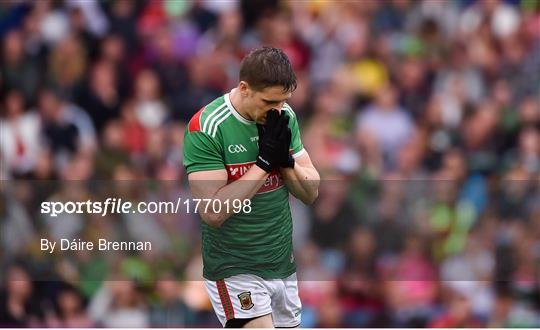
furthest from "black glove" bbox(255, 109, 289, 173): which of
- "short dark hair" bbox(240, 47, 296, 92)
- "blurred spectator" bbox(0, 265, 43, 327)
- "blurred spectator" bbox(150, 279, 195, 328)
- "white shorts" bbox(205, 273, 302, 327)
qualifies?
"blurred spectator" bbox(0, 265, 43, 327)

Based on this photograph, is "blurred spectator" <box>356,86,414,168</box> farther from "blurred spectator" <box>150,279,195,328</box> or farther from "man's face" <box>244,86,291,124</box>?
"man's face" <box>244,86,291,124</box>

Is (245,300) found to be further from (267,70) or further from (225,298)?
(267,70)

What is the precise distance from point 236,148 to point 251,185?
251 millimetres

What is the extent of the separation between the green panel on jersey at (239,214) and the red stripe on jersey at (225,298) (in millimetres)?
40

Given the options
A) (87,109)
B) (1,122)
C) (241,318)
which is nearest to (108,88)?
(87,109)

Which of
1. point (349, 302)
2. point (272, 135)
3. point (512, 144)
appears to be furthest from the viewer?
point (512, 144)

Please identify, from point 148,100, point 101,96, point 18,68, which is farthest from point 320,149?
point 18,68

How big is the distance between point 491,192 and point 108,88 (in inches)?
156

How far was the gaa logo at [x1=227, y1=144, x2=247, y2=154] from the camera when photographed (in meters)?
6.33

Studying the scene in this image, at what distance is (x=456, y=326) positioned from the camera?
10141 mm

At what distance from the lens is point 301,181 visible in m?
6.37

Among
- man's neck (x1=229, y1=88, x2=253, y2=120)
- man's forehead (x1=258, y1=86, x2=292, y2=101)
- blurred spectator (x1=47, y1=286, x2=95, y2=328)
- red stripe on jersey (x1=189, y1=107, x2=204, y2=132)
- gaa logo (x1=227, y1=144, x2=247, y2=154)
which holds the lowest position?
blurred spectator (x1=47, y1=286, x2=95, y2=328)

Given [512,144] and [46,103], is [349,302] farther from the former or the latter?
[46,103]

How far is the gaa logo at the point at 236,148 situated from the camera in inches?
249
